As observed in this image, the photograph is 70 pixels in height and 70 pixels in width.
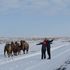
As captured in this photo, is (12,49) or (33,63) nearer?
(33,63)

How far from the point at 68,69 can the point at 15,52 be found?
49.6ft

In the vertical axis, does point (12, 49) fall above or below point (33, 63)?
above

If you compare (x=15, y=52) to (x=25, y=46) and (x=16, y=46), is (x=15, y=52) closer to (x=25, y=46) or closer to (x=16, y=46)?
(x=16, y=46)

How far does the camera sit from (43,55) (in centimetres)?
2700

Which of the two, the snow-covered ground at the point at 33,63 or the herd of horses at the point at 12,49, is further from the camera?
the herd of horses at the point at 12,49

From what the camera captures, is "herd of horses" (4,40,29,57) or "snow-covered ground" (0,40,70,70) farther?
"herd of horses" (4,40,29,57)

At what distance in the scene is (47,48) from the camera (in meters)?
26.4

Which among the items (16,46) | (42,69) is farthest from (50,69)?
(16,46)

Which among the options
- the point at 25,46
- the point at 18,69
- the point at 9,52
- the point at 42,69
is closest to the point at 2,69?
the point at 18,69

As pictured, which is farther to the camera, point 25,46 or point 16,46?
point 25,46

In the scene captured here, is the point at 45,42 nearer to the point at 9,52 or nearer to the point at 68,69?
the point at 9,52

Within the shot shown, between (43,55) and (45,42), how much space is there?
139 centimetres

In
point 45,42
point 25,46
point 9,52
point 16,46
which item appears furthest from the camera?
point 25,46

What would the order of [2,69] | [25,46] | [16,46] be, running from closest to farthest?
[2,69] → [16,46] → [25,46]
